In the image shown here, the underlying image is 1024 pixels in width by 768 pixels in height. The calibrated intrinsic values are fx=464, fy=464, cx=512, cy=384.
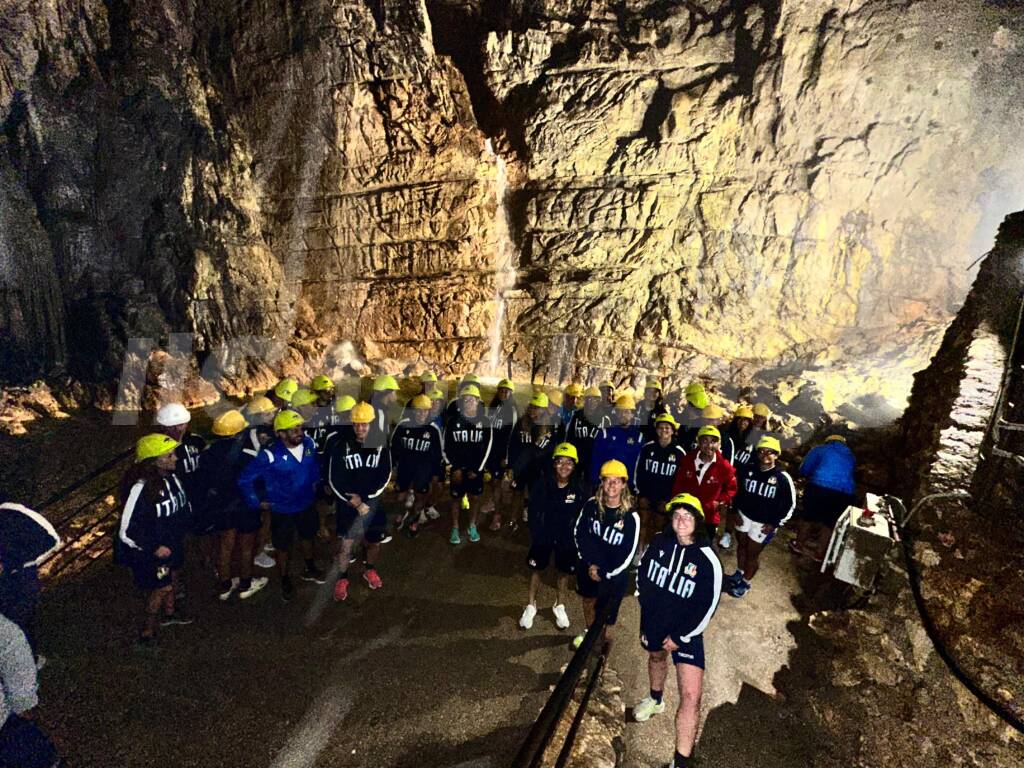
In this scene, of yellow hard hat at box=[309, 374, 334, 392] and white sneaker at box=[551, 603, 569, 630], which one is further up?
yellow hard hat at box=[309, 374, 334, 392]

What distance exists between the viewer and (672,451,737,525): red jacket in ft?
18.2

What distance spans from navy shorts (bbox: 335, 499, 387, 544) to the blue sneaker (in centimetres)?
448

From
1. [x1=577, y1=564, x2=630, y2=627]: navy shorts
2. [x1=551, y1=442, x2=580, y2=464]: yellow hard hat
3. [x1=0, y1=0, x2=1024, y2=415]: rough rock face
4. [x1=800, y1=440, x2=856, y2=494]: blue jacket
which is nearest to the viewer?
[x1=577, y1=564, x2=630, y2=627]: navy shorts

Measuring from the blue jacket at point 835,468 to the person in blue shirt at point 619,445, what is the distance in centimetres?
229

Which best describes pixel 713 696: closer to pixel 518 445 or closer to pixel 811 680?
pixel 811 680

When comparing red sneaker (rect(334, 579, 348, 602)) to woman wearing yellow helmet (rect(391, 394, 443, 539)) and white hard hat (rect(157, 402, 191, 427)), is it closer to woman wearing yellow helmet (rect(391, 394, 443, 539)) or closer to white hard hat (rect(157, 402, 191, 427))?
woman wearing yellow helmet (rect(391, 394, 443, 539))

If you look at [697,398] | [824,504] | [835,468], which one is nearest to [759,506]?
[824,504]

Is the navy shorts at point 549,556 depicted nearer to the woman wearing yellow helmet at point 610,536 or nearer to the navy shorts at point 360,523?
the woman wearing yellow helmet at point 610,536

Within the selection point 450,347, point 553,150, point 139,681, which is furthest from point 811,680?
point 553,150

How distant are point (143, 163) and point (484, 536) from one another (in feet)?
57.9

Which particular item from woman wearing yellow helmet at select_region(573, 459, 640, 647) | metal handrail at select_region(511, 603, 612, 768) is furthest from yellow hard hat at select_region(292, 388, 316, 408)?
metal handrail at select_region(511, 603, 612, 768)

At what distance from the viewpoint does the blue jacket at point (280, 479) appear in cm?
509

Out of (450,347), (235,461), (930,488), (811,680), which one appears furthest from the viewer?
(450,347)

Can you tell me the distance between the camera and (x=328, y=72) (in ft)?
55.8
